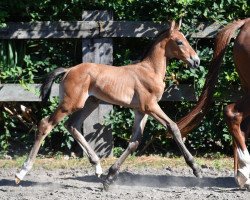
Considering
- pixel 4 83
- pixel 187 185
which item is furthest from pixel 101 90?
pixel 4 83

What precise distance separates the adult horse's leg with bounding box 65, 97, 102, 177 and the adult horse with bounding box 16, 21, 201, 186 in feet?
0.04

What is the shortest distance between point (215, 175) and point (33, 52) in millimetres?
3034

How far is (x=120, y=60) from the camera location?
904 centimetres

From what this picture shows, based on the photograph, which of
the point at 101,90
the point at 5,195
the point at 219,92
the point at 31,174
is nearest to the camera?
the point at 5,195

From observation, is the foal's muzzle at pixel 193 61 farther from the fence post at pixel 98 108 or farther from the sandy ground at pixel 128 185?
the fence post at pixel 98 108

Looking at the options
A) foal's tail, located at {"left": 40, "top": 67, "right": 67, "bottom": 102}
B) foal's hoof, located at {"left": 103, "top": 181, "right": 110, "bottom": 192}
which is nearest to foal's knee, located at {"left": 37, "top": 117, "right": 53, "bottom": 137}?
foal's tail, located at {"left": 40, "top": 67, "right": 67, "bottom": 102}

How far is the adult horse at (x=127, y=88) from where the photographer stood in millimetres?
7098

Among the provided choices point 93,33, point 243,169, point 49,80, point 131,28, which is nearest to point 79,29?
point 93,33

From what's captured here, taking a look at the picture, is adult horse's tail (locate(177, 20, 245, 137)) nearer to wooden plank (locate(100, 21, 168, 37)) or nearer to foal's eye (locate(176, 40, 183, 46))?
foal's eye (locate(176, 40, 183, 46))

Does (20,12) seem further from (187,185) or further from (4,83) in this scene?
(187,185)

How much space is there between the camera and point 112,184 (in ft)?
23.9

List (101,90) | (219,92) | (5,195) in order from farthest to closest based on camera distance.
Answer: (219,92) → (101,90) → (5,195)

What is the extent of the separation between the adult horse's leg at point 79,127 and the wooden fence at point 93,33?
1156 mm

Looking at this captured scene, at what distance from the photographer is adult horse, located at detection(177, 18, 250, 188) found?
7129 millimetres
